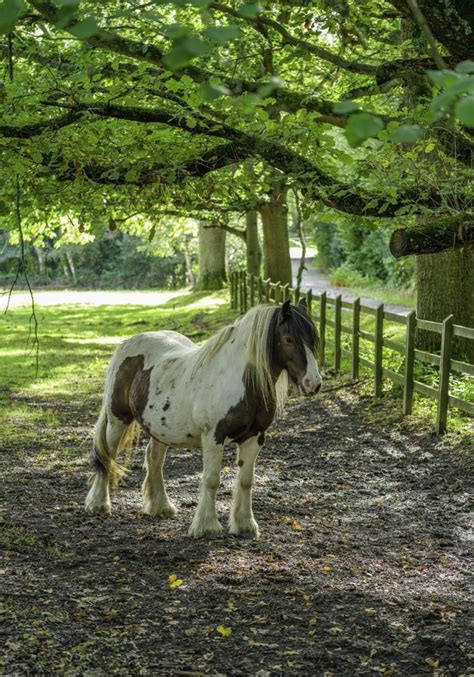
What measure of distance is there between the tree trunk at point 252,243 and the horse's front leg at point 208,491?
58.9 ft

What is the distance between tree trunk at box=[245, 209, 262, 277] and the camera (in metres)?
24.1

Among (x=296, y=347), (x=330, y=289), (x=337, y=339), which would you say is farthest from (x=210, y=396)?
(x=330, y=289)

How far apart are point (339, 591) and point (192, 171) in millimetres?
4827

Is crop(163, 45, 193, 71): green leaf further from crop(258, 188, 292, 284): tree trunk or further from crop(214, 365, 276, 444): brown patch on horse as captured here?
crop(258, 188, 292, 284): tree trunk

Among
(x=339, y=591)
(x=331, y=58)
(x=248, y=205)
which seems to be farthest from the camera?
(x=248, y=205)

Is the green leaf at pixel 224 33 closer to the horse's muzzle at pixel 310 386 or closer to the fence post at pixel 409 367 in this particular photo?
the horse's muzzle at pixel 310 386

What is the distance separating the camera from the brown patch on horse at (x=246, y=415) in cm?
597

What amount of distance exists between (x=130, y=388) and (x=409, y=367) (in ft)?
16.0

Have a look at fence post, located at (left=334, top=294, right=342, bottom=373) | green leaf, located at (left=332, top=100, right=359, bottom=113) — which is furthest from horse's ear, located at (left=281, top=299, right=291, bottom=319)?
fence post, located at (left=334, top=294, right=342, bottom=373)

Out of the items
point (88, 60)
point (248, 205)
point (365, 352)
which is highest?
point (88, 60)

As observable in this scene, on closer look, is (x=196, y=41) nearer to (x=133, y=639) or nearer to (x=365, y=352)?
(x=133, y=639)

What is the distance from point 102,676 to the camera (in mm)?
3891

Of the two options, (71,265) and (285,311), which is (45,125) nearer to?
(285,311)

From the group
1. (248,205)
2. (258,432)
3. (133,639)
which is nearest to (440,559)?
(258,432)
